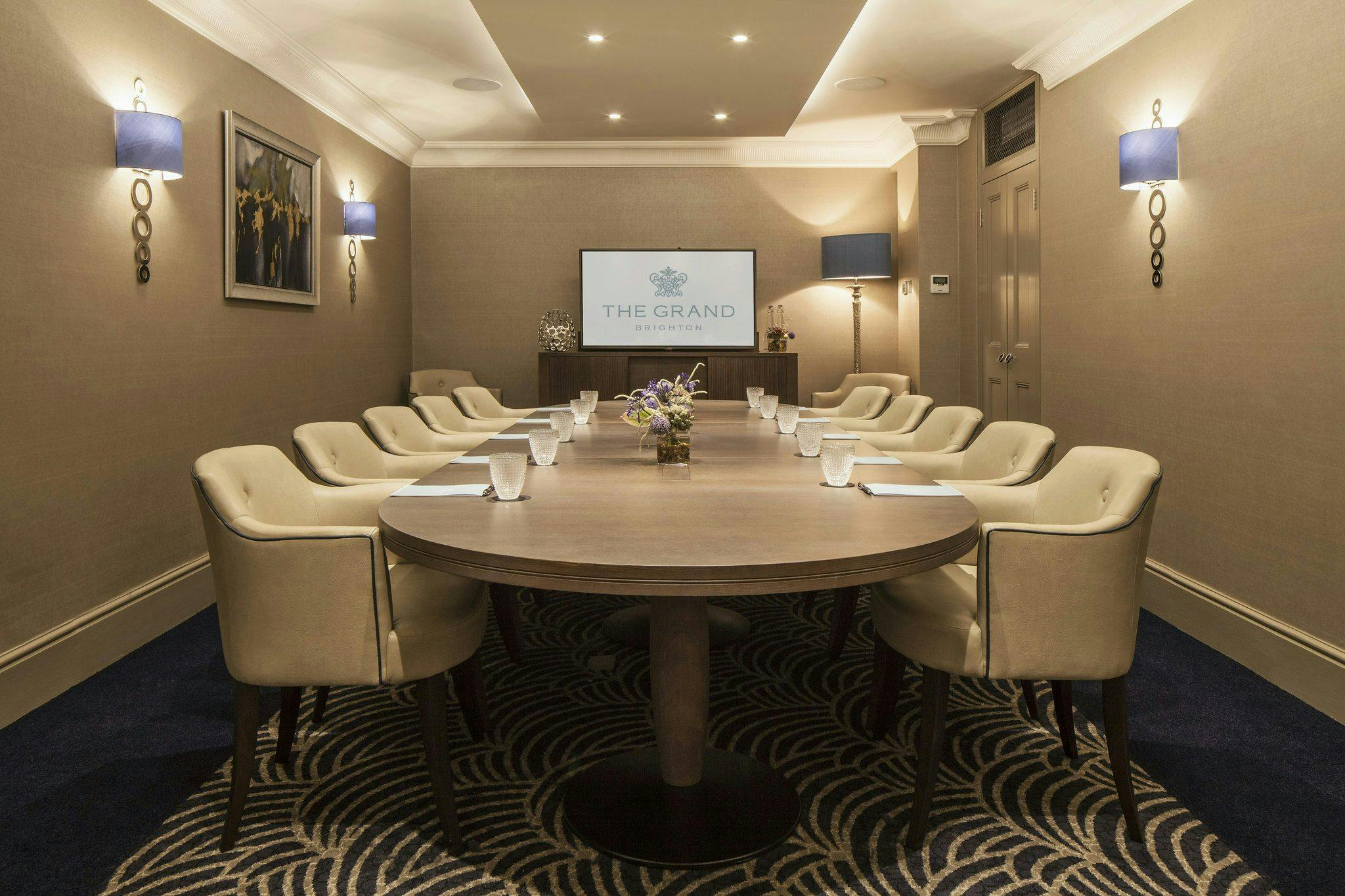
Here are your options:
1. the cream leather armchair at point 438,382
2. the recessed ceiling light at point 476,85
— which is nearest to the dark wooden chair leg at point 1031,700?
the recessed ceiling light at point 476,85

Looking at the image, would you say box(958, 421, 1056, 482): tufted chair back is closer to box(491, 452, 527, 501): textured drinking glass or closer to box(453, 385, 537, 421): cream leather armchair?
box(491, 452, 527, 501): textured drinking glass

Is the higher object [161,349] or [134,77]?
[134,77]

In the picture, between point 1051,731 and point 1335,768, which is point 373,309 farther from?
point 1335,768

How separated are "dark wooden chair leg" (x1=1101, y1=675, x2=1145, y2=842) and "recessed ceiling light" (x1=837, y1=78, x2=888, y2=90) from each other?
469 centimetres

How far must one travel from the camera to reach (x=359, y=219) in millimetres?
6039

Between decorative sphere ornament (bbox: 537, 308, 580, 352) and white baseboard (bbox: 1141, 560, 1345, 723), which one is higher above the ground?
decorative sphere ornament (bbox: 537, 308, 580, 352)

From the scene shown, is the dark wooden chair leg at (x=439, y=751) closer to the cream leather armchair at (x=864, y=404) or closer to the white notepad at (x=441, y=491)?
the white notepad at (x=441, y=491)

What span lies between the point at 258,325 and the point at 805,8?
10.4 feet

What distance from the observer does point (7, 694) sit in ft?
9.04

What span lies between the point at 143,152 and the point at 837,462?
2.96 metres

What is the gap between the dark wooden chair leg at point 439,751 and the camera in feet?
6.34

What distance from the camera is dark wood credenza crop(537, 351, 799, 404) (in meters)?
7.26

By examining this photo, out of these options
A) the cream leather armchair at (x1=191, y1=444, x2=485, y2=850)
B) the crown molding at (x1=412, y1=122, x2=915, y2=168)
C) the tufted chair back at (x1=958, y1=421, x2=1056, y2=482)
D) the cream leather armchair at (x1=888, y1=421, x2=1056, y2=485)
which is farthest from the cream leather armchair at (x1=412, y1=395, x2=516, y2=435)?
the crown molding at (x1=412, y1=122, x2=915, y2=168)

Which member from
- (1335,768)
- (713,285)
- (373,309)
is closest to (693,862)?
(1335,768)
